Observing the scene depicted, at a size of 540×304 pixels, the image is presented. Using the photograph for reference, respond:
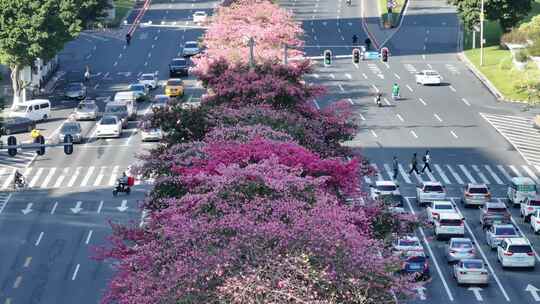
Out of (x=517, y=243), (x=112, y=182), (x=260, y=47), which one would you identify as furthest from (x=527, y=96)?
(x=517, y=243)

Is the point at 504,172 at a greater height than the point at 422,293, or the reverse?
the point at 422,293

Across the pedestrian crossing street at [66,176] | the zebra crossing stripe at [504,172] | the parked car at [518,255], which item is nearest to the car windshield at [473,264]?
the parked car at [518,255]

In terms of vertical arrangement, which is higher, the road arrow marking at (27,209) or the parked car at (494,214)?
the parked car at (494,214)

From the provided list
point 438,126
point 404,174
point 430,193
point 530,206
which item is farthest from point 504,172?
point 438,126

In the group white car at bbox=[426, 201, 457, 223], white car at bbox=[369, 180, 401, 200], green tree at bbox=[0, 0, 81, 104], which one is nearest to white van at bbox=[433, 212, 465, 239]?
white car at bbox=[426, 201, 457, 223]

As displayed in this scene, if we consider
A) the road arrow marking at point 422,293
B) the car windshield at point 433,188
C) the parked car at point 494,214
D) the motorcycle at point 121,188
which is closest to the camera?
the road arrow marking at point 422,293

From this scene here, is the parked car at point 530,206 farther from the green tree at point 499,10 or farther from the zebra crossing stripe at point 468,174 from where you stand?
the green tree at point 499,10

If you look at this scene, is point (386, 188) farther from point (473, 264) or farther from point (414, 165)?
point (473, 264)
